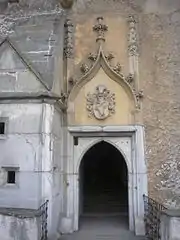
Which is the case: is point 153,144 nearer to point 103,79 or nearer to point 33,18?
point 103,79

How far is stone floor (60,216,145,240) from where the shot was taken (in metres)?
7.12

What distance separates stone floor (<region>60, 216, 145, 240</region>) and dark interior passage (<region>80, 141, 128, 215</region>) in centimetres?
123

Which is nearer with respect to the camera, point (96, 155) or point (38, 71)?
point (38, 71)

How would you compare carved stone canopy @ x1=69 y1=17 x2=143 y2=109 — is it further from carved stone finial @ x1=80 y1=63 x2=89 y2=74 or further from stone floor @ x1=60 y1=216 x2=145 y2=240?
stone floor @ x1=60 y1=216 x2=145 y2=240

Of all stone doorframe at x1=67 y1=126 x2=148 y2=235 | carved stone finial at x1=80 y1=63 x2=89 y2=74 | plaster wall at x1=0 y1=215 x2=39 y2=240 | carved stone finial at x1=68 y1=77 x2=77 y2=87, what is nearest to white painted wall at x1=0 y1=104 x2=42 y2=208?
plaster wall at x1=0 y1=215 x2=39 y2=240

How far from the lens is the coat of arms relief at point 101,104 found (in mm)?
8039

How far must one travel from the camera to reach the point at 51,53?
729cm

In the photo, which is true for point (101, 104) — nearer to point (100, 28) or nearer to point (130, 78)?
point (130, 78)

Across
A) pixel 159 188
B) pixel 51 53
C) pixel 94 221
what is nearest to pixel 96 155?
pixel 94 221

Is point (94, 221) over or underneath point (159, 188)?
underneath

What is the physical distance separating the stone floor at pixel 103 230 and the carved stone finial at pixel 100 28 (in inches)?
175

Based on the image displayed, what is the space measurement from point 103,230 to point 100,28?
15.5 ft

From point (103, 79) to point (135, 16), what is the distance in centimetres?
182

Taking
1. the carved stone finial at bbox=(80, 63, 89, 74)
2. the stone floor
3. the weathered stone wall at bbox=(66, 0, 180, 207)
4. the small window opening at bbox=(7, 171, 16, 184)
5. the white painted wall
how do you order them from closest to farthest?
the white painted wall → the small window opening at bbox=(7, 171, 16, 184) → the stone floor → the weathered stone wall at bbox=(66, 0, 180, 207) → the carved stone finial at bbox=(80, 63, 89, 74)
